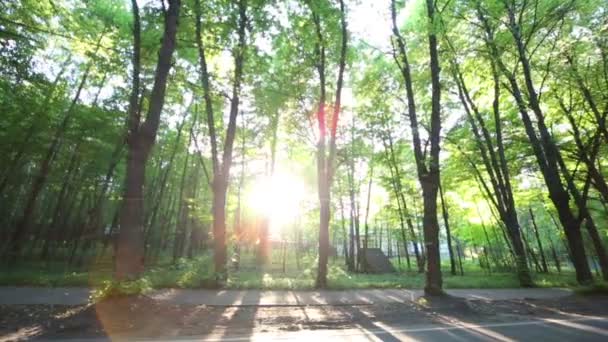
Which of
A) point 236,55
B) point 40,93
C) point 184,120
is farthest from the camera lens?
point 184,120

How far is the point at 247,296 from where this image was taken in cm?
946

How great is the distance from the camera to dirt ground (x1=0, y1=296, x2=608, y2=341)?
214 inches

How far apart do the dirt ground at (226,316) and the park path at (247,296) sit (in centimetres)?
62

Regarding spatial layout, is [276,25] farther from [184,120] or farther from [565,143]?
[565,143]

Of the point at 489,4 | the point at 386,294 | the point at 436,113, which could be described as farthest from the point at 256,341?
the point at 489,4

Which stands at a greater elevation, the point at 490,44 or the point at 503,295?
the point at 490,44

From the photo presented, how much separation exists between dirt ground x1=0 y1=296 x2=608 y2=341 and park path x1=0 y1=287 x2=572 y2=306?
24.3 inches

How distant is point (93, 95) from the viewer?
59.3ft

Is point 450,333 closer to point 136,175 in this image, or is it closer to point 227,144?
point 136,175

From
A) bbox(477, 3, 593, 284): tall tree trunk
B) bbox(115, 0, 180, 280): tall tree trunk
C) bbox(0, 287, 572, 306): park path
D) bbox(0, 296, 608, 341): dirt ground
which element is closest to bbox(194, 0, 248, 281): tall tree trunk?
bbox(0, 287, 572, 306): park path

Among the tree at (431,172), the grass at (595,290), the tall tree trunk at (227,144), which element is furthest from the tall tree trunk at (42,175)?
the grass at (595,290)

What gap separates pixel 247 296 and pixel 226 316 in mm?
2635

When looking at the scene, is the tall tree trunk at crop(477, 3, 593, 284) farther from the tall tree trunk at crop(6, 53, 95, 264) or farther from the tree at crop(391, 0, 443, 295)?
the tall tree trunk at crop(6, 53, 95, 264)

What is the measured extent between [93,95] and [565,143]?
2417 cm
